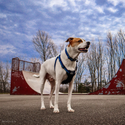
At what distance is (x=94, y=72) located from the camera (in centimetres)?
2725

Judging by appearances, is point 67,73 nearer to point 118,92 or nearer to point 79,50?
point 79,50

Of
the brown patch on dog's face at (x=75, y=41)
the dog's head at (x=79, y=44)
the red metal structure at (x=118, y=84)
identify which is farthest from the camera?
the red metal structure at (x=118, y=84)

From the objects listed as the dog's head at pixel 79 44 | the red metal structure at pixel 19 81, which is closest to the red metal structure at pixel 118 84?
the red metal structure at pixel 19 81

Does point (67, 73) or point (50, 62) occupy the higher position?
point (50, 62)

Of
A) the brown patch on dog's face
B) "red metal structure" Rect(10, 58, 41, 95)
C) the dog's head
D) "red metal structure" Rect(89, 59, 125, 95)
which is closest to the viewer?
the dog's head

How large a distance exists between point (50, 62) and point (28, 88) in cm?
1124

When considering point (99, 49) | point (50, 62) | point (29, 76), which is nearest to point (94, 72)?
point (99, 49)

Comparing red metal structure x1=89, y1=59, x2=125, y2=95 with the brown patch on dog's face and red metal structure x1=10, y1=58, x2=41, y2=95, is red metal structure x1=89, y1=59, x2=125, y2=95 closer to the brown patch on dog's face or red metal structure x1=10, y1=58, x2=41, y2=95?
red metal structure x1=10, y1=58, x2=41, y2=95

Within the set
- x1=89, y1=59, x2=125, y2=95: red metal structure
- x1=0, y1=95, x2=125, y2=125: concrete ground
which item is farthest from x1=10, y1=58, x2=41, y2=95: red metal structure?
x1=0, y1=95, x2=125, y2=125: concrete ground

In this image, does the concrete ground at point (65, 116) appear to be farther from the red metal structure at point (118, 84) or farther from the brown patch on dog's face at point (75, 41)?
the red metal structure at point (118, 84)

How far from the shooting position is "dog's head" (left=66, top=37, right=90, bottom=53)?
9.92 ft

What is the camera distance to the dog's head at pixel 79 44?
3.02 meters

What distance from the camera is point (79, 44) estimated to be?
10.2 ft

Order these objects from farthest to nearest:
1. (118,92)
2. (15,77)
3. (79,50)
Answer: (15,77)
(118,92)
(79,50)
